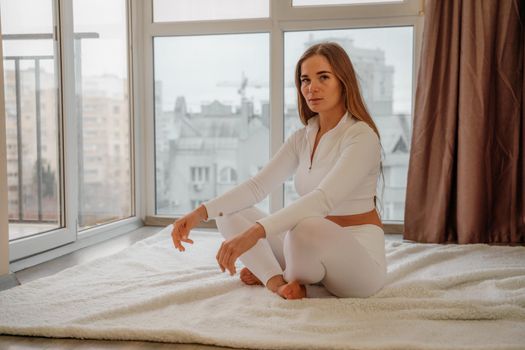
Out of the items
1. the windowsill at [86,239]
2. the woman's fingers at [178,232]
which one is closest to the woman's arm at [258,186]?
the woman's fingers at [178,232]

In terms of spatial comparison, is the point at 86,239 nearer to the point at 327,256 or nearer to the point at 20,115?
the point at 20,115

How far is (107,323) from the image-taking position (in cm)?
145

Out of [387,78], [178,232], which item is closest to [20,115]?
[178,232]

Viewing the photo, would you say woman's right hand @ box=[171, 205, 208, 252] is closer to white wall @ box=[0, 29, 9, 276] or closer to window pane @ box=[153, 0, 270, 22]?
white wall @ box=[0, 29, 9, 276]

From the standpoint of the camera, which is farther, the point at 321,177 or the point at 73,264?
the point at 73,264

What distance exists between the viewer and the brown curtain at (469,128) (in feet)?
9.22

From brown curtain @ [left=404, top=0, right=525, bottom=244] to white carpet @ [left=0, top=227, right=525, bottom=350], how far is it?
0.84 m

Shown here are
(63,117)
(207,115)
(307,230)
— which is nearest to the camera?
(307,230)

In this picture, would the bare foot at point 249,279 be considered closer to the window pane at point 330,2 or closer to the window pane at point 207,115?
the window pane at point 207,115

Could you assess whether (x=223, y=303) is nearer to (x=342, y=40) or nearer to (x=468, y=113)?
(x=468, y=113)

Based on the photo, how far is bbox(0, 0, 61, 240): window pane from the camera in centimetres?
226

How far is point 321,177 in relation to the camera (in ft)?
5.65

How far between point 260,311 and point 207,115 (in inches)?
86.2

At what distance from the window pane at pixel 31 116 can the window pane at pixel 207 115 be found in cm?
104
